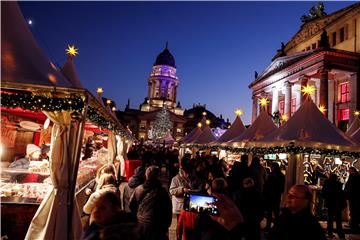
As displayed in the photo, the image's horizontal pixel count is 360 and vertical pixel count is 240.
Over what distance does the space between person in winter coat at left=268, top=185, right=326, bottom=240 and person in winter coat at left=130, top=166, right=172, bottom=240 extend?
1.62 metres

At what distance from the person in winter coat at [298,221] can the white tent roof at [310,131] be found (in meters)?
6.01

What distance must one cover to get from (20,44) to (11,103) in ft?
3.30

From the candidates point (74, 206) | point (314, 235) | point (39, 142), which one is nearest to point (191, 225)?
point (74, 206)

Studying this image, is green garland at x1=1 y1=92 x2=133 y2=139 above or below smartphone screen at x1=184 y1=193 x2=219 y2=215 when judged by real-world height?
above

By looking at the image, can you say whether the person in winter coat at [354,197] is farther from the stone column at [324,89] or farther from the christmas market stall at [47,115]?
the stone column at [324,89]

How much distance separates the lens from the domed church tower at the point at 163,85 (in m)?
95.1

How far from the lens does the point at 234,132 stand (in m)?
16.5

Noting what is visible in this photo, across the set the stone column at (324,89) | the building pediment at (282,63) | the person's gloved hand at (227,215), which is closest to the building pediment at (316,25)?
the building pediment at (282,63)

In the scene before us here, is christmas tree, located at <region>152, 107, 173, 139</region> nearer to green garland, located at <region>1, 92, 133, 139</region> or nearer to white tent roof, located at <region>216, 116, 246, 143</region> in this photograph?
white tent roof, located at <region>216, 116, 246, 143</region>

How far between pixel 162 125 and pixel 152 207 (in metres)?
75.4

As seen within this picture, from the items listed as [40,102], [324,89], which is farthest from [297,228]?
[324,89]

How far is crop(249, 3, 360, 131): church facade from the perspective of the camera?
1017 inches

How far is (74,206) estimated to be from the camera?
5.21m

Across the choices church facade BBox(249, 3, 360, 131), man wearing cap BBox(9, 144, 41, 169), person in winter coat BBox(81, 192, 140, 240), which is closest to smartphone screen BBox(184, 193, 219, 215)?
person in winter coat BBox(81, 192, 140, 240)
